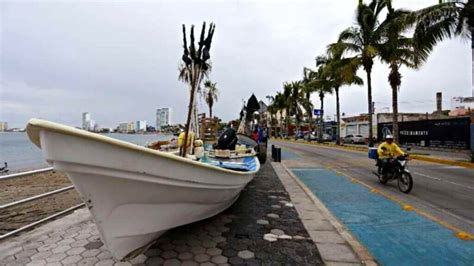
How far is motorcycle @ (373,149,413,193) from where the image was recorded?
7250 millimetres

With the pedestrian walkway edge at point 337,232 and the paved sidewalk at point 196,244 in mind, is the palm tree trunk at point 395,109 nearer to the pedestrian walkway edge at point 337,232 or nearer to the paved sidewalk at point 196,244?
the pedestrian walkway edge at point 337,232

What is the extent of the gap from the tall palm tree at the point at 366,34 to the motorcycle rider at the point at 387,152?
13181 millimetres

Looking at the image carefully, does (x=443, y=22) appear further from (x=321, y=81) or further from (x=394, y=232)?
(x=321, y=81)

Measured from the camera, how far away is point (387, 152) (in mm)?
8141

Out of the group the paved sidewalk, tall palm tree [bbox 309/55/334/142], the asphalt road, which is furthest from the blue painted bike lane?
tall palm tree [bbox 309/55/334/142]

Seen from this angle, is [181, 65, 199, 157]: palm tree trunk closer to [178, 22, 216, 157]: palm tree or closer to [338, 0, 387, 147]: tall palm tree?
[178, 22, 216, 157]: palm tree

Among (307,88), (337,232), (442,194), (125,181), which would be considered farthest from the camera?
(307,88)

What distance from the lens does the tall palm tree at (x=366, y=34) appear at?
2016cm

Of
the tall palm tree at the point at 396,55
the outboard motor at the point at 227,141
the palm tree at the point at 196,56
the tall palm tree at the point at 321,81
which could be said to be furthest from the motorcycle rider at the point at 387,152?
the tall palm tree at the point at 321,81

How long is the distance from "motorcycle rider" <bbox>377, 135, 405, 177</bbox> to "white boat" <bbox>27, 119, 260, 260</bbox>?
630 cm

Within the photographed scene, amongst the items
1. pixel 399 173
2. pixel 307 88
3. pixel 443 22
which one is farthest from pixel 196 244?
pixel 307 88

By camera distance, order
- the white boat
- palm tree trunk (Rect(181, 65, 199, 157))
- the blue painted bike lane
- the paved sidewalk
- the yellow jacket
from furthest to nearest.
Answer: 1. the yellow jacket
2. palm tree trunk (Rect(181, 65, 199, 157))
3. the blue painted bike lane
4. the paved sidewalk
5. the white boat

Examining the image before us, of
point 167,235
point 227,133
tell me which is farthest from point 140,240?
point 227,133

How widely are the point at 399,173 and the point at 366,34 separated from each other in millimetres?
15907
